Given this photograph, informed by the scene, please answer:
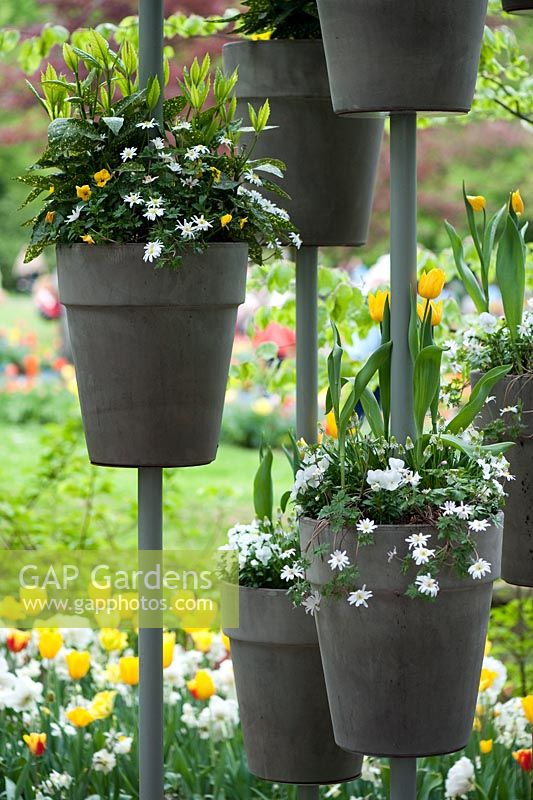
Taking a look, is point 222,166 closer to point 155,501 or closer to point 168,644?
point 155,501

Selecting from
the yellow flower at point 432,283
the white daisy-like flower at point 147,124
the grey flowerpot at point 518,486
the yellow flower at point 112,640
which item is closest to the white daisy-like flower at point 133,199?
the white daisy-like flower at point 147,124

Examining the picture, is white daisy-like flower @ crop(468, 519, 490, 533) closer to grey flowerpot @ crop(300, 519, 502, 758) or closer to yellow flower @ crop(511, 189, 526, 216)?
grey flowerpot @ crop(300, 519, 502, 758)

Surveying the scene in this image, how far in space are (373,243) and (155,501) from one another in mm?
5024

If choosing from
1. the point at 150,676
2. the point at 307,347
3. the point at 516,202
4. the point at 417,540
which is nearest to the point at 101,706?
the point at 150,676

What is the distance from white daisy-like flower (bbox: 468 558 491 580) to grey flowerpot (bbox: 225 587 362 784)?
45 centimetres

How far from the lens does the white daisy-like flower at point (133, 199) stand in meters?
1.81

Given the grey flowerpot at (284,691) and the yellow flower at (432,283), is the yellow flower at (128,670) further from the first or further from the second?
the yellow flower at (432,283)

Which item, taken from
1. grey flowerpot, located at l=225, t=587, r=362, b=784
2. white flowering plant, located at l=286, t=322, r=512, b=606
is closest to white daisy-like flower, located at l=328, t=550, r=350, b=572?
white flowering plant, located at l=286, t=322, r=512, b=606

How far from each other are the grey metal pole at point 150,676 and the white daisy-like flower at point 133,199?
456 mm

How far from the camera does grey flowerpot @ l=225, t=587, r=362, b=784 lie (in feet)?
6.79

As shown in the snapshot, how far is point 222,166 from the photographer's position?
1.92 m

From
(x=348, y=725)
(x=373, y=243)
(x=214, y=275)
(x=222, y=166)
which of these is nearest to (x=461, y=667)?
(x=348, y=725)

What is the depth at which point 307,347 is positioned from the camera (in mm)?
2268

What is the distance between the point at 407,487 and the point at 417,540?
0.32 ft
